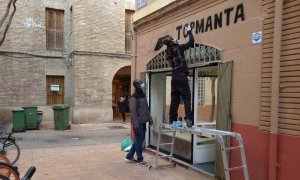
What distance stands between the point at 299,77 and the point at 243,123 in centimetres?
133

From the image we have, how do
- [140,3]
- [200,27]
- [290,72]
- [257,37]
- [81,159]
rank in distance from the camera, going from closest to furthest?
[290,72] < [257,37] < [200,27] < [81,159] < [140,3]

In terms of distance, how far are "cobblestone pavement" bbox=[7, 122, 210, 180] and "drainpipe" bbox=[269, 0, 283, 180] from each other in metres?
1.82

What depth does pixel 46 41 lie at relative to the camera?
1669cm

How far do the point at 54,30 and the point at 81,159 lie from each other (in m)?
11.1

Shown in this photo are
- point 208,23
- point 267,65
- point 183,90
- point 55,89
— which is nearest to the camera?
point 267,65

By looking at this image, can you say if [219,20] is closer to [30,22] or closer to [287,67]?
[287,67]

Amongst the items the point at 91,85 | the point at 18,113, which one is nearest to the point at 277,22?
the point at 18,113

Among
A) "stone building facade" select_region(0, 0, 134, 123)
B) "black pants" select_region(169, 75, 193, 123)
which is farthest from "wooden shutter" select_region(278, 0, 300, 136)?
"stone building facade" select_region(0, 0, 134, 123)

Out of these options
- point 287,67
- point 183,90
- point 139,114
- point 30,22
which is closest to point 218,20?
point 183,90

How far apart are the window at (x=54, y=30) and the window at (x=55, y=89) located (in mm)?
1670

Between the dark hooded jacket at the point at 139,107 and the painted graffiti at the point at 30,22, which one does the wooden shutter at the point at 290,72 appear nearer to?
the dark hooded jacket at the point at 139,107

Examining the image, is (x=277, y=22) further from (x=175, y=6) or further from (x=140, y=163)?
(x=140, y=163)

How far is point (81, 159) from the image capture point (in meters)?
7.79

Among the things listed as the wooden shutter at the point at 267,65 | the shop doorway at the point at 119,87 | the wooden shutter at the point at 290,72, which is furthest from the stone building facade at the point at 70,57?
the wooden shutter at the point at 290,72
